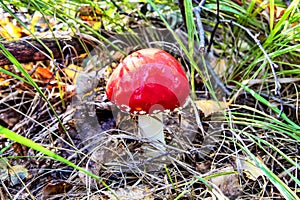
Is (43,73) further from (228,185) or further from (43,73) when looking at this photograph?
(228,185)

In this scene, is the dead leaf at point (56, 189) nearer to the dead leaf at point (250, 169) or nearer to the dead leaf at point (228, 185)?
the dead leaf at point (228, 185)

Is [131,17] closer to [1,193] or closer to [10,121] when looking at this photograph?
[10,121]

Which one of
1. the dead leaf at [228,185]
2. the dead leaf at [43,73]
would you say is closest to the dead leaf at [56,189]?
the dead leaf at [228,185]

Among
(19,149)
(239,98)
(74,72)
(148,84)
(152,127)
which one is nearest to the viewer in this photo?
(148,84)

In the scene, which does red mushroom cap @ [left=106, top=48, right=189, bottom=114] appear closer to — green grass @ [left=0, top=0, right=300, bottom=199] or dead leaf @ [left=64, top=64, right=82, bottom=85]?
green grass @ [left=0, top=0, right=300, bottom=199]

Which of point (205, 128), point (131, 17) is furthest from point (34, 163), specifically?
point (131, 17)

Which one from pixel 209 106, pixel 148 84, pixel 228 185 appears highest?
pixel 148 84

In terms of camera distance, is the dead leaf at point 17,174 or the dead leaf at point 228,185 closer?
the dead leaf at point 228,185

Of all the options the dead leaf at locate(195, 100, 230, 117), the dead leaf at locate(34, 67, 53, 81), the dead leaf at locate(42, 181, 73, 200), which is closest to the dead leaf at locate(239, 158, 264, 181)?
the dead leaf at locate(195, 100, 230, 117)

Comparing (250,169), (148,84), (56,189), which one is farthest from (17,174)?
(250,169)
